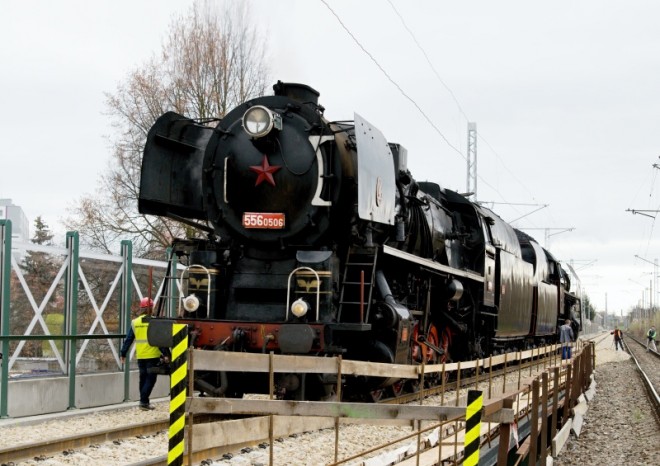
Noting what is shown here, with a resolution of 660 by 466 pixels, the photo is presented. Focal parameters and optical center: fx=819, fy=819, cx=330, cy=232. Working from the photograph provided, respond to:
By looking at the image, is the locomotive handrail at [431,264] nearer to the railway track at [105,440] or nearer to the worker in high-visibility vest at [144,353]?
the railway track at [105,440]

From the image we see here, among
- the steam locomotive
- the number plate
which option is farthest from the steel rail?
the number plate

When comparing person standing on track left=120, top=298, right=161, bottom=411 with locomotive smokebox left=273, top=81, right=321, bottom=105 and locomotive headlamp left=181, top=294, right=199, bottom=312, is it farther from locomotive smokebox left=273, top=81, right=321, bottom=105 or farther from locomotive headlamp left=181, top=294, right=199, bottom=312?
locomotive smokebox left=273, top=81, right=321, bottom=105

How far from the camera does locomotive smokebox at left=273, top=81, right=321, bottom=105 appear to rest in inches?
404

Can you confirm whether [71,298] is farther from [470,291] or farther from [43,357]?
[470,291]

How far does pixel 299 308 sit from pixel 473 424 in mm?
4073

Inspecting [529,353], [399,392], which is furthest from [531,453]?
[529,353]

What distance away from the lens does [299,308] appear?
913 cm

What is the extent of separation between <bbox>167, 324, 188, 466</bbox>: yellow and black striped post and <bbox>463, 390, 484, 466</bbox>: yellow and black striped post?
1850 mm

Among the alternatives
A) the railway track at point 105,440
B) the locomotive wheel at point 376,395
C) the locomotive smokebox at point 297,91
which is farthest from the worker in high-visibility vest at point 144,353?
the locomotive smokebox at point 297,91

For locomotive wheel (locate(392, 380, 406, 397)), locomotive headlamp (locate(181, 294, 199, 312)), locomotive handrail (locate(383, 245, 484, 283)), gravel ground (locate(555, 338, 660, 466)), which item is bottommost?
gravel ground (locate(555, 338, 660, 466))

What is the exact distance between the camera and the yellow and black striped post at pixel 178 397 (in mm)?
5270

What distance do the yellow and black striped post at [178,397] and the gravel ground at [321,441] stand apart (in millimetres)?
2259

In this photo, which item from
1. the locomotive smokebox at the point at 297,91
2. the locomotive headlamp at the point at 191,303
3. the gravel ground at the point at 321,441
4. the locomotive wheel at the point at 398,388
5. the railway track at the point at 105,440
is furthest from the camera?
the locomotive wheel at the point at 398,388

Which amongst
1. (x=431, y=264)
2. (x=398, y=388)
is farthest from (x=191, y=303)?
(x=431, y=264)
